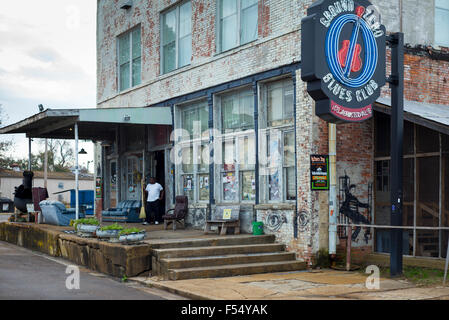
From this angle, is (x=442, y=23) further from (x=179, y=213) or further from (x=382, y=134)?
(x=179, y=213)

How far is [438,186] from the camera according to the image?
11609 millimetres

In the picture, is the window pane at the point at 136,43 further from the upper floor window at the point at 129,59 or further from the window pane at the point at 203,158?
the window pane at the point at 203,158

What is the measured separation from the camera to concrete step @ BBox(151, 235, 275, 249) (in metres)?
11.9

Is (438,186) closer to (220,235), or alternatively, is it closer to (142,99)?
(220,235)

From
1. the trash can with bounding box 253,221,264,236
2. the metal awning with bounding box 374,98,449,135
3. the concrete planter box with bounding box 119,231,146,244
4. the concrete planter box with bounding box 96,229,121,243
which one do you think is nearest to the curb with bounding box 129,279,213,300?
the concrete planter box with bounding box 119,231,146,244

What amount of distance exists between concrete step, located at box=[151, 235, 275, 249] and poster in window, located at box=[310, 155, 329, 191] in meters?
1.84

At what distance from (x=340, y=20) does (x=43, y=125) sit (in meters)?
11.1

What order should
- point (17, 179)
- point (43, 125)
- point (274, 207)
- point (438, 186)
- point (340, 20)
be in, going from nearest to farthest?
point (340, 20) < point (438, 186) < point (274, 207) < point (43, 125) < point (17, 179)

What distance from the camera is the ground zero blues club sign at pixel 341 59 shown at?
9875 mm

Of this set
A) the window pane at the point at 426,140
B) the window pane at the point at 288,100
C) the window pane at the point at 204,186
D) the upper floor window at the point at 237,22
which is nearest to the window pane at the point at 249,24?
the upper floor window at the point at 237,22

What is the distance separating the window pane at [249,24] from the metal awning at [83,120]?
3.87m

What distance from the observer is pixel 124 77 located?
2089 centimetres

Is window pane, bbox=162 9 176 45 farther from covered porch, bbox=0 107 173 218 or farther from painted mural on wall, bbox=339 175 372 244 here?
painted mural on wall, bbox=339 175 372 244
